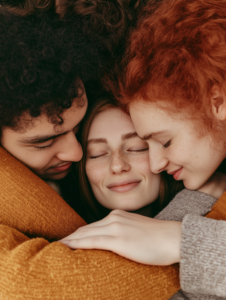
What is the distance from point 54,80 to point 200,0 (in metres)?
0.58

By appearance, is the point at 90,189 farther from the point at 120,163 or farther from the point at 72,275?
the point at 72,275

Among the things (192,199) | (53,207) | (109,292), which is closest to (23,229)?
(53,207)

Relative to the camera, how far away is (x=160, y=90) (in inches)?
40.8

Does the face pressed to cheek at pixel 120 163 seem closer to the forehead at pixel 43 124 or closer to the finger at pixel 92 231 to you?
the forehead at pixel 43 124

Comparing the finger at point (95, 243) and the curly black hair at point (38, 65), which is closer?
the finger at point (95, 243)

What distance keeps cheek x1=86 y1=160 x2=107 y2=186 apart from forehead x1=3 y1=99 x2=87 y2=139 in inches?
10.7

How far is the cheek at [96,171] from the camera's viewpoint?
1332 millimetres

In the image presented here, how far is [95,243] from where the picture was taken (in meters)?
0.85

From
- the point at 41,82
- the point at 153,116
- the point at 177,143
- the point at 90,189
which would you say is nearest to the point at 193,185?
the point at 177,143

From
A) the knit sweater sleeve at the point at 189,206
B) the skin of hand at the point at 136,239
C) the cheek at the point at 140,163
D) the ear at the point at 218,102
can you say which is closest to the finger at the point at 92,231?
the skin of hand at the point at 136,239

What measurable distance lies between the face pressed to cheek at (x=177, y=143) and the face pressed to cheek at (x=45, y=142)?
0.26 metres

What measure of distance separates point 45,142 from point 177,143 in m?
0.51

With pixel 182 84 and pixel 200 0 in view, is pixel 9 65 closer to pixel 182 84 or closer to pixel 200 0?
pixel 182 84

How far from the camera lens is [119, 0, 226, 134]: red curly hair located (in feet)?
3.15
